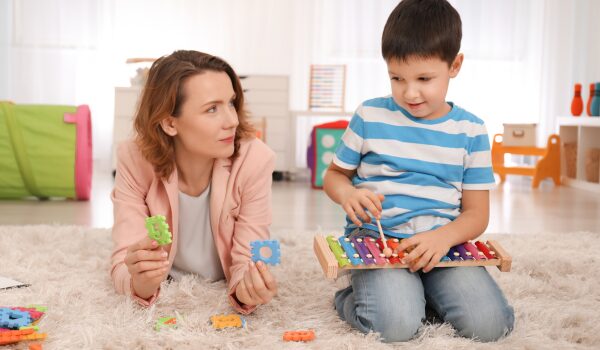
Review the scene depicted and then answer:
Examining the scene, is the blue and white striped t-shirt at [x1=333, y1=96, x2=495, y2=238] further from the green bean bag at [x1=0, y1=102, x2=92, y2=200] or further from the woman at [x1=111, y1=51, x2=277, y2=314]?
the green bean bag at [x1=0, y1=102, x2=92, y2=200]

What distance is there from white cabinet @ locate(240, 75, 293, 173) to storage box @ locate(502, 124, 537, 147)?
123 cm

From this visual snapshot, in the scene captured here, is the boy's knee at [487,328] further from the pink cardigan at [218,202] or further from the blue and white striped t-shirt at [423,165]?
the pink cardigan at [218,202]

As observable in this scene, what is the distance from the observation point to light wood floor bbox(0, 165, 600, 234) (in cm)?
227

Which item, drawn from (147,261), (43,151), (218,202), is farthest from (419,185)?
(43,151)

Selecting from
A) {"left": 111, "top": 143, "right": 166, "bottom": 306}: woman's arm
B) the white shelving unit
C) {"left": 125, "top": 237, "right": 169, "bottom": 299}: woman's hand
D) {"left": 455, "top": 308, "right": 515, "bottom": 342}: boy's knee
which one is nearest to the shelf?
the white shelving unit

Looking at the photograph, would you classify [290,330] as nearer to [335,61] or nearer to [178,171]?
[178,171]

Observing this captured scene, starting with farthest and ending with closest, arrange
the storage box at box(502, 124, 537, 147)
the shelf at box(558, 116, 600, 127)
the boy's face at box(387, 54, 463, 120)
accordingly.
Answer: the storage box at box(502, 124, 537, 147) < the shelf at box(558, 116, 600, 127) < the boy's face at box(387, 54, 463, 120)

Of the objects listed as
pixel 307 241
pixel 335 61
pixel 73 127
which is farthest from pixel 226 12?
pixel 307 241

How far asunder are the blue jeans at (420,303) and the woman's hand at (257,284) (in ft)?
0.52

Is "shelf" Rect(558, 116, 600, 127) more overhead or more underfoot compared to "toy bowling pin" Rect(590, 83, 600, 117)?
more underfoot

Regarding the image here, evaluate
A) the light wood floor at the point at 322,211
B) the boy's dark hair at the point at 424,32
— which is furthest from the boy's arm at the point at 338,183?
the light wood floor at the point at 322,211

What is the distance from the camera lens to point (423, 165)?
124 cm

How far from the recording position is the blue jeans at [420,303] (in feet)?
3.65

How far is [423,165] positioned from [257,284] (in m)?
0.38
